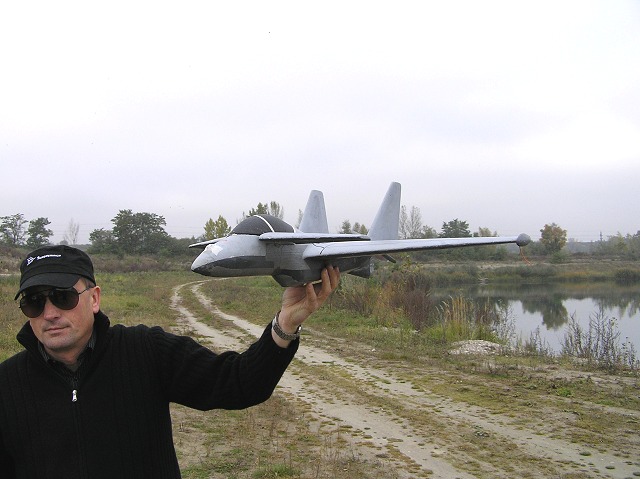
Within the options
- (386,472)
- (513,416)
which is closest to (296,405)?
(386,472)

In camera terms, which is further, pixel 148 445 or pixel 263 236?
pixel 263 236

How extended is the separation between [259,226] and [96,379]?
1695mm

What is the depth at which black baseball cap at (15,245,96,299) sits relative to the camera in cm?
233

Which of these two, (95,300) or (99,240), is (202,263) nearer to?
(95,300)

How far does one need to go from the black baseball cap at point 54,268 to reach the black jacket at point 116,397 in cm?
→ 27

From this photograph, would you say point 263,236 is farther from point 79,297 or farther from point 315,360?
point 315,360

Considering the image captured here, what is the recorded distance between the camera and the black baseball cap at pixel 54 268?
2332mm

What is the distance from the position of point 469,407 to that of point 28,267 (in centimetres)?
792


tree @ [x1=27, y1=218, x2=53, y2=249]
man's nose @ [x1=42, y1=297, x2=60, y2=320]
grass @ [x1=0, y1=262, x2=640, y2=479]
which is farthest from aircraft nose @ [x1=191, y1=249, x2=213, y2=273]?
tree @ [x1=27, y1=218, x2=53, y2=249]

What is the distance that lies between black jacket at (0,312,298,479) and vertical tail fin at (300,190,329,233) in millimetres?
3933

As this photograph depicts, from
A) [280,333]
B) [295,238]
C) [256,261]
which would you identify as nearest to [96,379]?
[280,333]

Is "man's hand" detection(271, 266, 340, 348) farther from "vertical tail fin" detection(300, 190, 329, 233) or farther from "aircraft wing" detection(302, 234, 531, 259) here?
"vertical tail fin" detection(300, 190, 329, 233)

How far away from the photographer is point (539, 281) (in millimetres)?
38312

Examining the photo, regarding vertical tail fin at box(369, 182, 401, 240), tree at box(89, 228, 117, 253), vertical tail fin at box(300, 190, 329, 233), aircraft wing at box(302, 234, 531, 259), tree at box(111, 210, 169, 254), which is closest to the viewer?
aircraft wing at box(302, 234, 531, 259)
